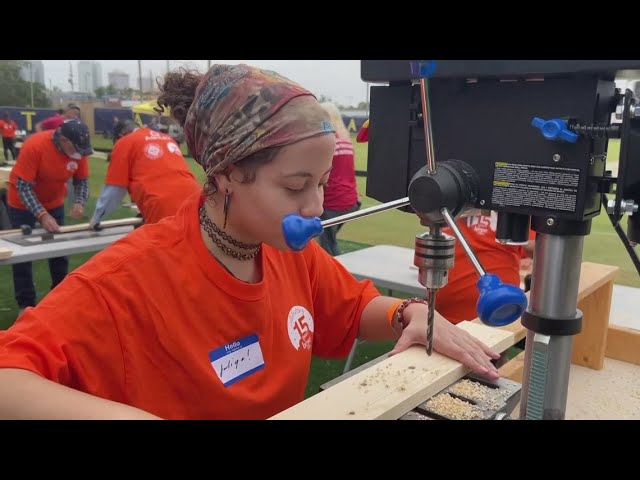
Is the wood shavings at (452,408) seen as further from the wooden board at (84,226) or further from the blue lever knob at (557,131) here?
the wooden board at (84,226)

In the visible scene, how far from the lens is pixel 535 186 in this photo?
29.0 inches

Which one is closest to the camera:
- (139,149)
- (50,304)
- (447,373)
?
(50,304)

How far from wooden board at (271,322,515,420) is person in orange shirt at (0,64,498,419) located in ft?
0.16

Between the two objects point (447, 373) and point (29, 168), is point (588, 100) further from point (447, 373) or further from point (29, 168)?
point (29, 168)

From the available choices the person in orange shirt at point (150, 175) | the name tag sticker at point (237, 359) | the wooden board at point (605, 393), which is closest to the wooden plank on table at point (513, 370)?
the wooden board at point (605, 393)

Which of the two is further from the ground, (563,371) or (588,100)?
(588,100)

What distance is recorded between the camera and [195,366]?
986 mm

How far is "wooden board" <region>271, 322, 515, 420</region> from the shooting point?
0.76m

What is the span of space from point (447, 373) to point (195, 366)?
0.44 meters

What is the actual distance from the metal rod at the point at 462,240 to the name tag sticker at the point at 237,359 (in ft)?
1.67

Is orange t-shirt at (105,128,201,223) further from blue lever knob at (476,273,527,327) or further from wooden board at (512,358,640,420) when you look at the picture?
blue lever knob at (476,273,527,327)

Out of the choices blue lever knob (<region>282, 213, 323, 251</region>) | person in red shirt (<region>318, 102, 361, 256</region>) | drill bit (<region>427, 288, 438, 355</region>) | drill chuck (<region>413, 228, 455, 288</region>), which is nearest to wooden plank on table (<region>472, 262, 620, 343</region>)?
drill bit (<region>427, 288, 438, 355</region>)
